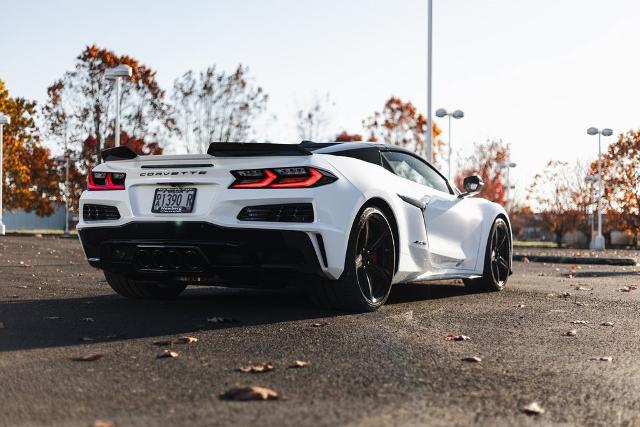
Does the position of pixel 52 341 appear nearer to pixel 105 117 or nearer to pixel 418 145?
pixel 105 117

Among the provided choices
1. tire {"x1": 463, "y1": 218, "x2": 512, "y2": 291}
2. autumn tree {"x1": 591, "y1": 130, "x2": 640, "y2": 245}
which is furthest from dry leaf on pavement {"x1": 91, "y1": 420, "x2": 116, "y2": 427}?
autumn tree {"x1": 591, "y1": 130, "x2": 640, "y2": 245}

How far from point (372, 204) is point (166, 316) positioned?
1.82 m

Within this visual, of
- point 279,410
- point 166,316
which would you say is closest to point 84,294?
point 166,316

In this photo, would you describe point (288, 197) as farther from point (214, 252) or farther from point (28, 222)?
point (28, 222)

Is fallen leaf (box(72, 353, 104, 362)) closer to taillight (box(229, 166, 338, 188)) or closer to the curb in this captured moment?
taillight (box(229, 166, 338, 188))

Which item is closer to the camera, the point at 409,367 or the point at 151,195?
the point at 409,367

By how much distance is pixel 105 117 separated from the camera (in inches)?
1432

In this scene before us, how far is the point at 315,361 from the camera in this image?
14.3 feet

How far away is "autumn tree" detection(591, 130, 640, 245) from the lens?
4494 centimetres

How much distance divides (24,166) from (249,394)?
124 feet

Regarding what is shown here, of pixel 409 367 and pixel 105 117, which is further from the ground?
pixel 105 117

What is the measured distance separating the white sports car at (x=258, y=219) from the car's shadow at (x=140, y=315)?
0.96ft

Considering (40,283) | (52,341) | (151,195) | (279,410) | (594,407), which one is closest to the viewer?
(279,410)

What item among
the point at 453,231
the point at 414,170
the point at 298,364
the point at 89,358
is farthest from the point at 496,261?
the point at 89,358
